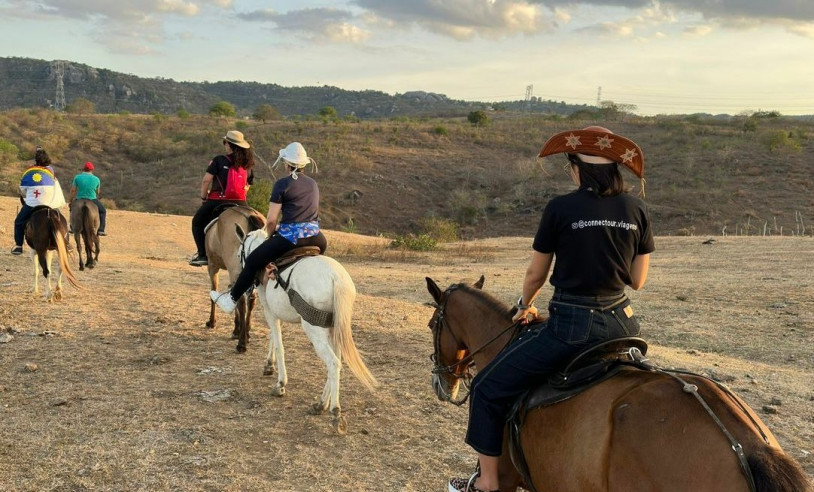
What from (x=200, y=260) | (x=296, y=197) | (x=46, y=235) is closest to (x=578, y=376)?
(x=296, y=197)

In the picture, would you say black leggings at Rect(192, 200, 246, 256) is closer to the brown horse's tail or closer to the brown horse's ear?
the brown horse's ear

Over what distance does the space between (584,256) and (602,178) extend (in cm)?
42

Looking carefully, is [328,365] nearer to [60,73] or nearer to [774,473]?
[774,473]

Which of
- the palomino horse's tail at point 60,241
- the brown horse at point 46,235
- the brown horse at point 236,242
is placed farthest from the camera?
the brown horse at point 46,235

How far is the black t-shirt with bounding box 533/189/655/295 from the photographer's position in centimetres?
320

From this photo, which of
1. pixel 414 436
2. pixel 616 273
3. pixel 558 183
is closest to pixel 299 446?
pixel 414 436

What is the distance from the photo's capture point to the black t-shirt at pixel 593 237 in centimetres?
320

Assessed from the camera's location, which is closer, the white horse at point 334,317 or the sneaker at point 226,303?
the white horse at point 334,317

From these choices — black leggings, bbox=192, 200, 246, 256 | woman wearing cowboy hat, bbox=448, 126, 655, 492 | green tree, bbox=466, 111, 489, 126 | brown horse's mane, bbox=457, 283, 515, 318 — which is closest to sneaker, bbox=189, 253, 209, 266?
black leggings, bbox=192, 200, 246, 256

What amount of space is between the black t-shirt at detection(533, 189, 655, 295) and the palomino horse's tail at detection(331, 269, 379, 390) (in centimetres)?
324

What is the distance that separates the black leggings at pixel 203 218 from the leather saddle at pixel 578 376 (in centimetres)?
669

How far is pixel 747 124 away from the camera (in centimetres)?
5138

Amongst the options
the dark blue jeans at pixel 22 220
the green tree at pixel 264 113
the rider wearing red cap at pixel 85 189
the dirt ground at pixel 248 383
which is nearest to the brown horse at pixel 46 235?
the dark blue jeans at pixel 22 220

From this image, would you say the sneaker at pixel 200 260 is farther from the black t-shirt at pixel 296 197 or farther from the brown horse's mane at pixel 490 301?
the brown horse's mane at pixel 490 301
